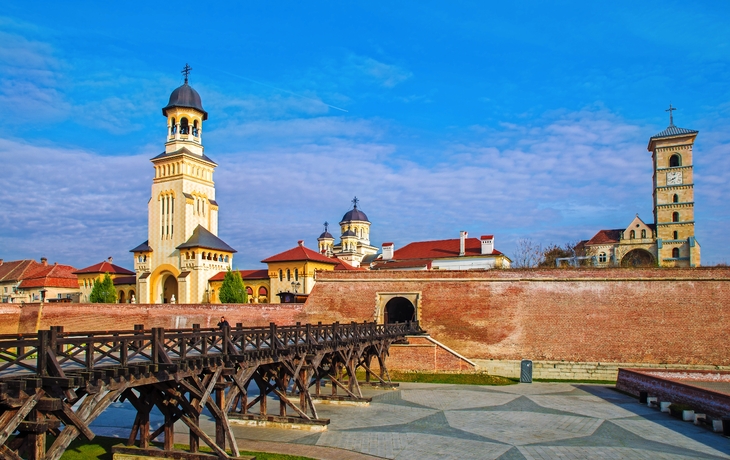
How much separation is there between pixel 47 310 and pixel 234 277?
35.9 feet

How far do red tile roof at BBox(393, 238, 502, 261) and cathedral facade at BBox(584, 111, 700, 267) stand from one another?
33.2 ft

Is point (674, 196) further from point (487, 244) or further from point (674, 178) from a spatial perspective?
point (487, 244)

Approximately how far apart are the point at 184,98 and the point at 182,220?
32.1 ft

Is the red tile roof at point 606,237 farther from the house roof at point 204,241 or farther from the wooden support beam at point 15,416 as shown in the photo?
the wooden support beam at point 15,416

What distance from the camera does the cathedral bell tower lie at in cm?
4250

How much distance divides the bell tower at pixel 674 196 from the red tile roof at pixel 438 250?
48.3 ft

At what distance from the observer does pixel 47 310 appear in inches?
1316

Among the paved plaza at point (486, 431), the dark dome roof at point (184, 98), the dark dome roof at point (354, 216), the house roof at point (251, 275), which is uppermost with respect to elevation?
the dark dome roof at point (184, 98)

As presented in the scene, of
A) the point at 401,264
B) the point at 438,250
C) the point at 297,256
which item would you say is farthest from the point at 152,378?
the point at 438,250

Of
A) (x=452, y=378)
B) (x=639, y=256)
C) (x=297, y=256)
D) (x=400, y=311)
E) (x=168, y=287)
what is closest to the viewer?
(x=452, y=378)

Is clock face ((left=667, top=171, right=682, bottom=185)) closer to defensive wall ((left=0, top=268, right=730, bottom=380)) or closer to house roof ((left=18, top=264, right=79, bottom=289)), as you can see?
defensive wall ((left=0, top=268, right=730, bottom=380))

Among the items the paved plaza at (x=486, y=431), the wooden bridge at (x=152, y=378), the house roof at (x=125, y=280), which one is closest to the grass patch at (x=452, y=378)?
the paved plaza at (x=486, y=431)

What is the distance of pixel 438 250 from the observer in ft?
167

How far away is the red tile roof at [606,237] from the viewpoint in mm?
50312
